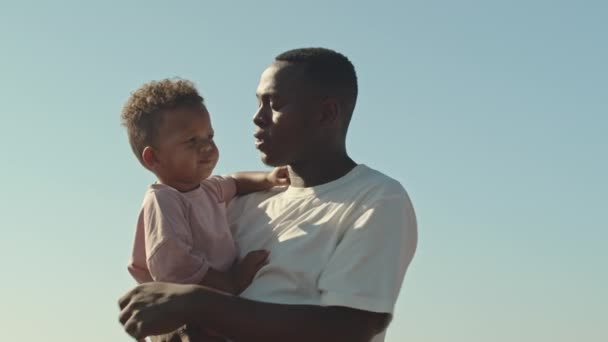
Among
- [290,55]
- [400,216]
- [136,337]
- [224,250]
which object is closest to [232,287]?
[224,250]

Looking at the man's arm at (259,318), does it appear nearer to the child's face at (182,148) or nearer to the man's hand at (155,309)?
the man's hand at (155,309)

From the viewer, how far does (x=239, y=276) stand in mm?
5625

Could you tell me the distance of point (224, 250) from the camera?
5.77 meters

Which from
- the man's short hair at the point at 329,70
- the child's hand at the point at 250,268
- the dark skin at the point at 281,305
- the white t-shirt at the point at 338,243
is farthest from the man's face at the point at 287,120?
the child's hand at the point at 250,268

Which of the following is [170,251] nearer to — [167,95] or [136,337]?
[136,337]

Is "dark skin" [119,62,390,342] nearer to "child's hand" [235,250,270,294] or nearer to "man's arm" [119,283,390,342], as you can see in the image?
"man's arm" [119,283,390,342]

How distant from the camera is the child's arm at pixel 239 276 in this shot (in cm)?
554

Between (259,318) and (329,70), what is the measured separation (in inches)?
68.6

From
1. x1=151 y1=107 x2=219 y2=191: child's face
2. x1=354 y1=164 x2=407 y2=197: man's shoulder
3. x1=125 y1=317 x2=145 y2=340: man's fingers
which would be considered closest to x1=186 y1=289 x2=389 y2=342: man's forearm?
x1=125 y1=317 x2=145 y2=340: man's fingers

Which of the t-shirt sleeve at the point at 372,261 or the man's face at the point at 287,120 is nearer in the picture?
the t-shirt sleeve at the point at 372,261

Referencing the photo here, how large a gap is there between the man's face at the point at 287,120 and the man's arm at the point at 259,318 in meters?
1.09

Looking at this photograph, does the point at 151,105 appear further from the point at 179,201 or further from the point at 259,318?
the point at 259,318

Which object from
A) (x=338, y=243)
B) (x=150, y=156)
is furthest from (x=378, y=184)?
(x=150, y=156)

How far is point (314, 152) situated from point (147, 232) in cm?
108
